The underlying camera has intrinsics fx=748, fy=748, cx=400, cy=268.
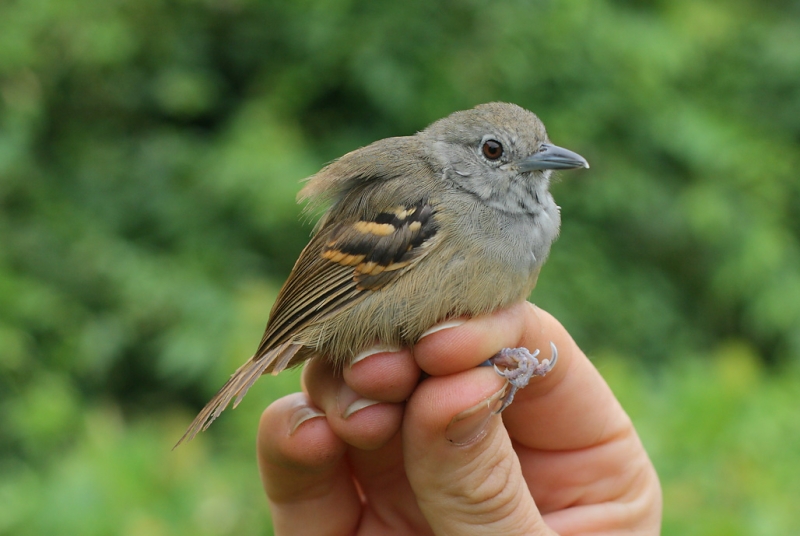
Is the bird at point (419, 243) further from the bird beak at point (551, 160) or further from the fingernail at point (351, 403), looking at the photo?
the fingernail at point (351, 403)

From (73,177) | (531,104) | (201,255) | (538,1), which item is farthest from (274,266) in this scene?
(538,1)

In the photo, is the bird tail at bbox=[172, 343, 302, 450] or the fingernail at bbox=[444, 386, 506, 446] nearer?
the fingernail at bbox=[444, 386, 506, 446]

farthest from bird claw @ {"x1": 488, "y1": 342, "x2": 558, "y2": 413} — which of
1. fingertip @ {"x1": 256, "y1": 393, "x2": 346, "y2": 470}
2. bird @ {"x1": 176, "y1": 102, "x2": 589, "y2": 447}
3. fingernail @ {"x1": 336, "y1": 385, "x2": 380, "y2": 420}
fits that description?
fingertip @ {"x1": 256, "y1": 393, "x2": 346, "y2": 470}

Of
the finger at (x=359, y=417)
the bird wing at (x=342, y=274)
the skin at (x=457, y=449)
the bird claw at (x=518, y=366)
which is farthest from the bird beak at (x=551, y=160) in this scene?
the finger at (x=359, y=417)

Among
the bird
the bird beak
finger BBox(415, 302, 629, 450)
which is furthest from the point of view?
the bird beak

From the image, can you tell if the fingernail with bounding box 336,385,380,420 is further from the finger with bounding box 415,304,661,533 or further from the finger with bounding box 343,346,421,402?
the finger with bounding box 415,304,661,533

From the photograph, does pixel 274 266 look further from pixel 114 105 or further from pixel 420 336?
pixel 420 336
